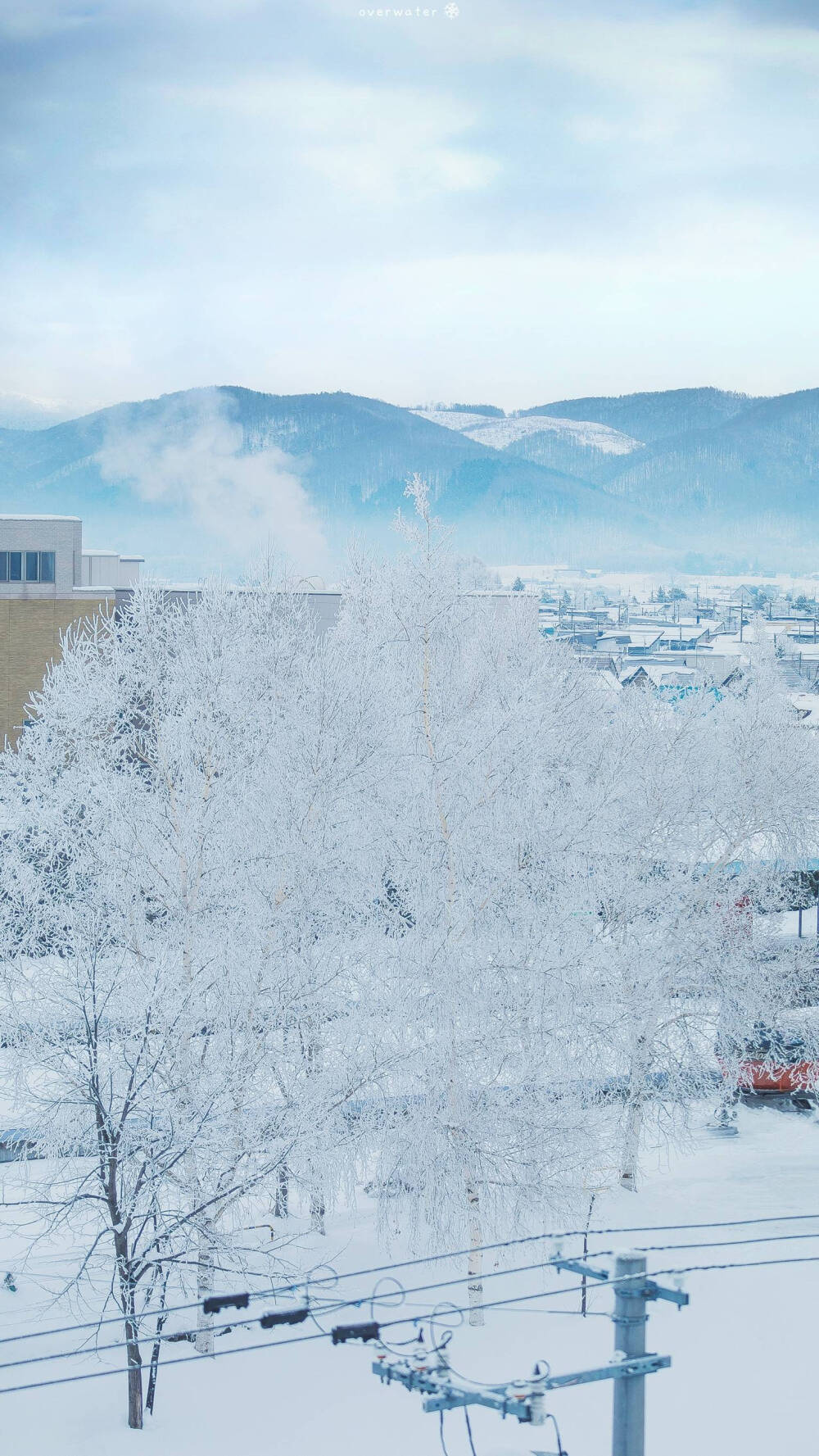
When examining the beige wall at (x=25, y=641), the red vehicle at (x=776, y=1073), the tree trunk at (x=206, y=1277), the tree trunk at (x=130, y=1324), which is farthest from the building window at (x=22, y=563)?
the tree trunk at (x=130, y=1324)

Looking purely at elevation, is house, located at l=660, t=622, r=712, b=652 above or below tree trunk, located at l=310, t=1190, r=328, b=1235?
above

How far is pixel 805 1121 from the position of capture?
23062mm

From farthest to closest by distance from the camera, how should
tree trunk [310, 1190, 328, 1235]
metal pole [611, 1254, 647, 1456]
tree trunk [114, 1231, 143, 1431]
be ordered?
tree trunk [310, 1190, 328, 1235] < tree trunk [114, 1231, 143, 1431] < metal pole [611, 1254, 647, 1456]

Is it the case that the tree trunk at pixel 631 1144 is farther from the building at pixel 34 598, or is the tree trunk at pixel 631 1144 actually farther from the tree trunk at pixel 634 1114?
the building at pixel 34 598

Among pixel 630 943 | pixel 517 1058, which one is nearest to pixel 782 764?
pixel 630 943

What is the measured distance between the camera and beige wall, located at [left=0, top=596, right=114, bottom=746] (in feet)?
147

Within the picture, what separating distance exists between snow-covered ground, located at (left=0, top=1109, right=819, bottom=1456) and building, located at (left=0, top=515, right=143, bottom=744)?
1094 inches

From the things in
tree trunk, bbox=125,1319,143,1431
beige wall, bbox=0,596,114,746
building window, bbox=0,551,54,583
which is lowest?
tree trunk, bbox=125,1319,143,1431

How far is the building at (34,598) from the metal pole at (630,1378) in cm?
3741

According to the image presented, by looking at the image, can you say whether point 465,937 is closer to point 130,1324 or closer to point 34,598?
point 130,1324

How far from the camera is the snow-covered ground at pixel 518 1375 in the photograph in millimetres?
13469

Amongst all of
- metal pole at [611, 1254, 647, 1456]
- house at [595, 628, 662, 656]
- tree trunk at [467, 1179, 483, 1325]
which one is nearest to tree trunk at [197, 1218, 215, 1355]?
tree trunk at [467, 1179, 483, 1325]

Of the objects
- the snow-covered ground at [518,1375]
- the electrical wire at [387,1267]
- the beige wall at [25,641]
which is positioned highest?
the beige wall at [25,641]

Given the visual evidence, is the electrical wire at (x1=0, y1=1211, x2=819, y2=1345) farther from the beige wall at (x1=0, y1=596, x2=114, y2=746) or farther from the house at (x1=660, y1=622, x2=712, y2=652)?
the house at (x1=660, y1=622, x2=712, y2=652)
